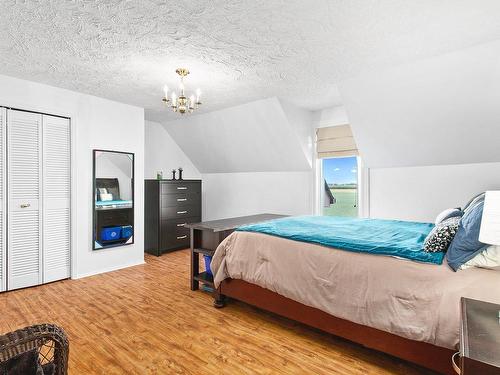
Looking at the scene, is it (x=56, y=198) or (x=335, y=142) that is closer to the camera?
(x=56, y=198)

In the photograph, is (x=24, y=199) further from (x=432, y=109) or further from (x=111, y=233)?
(x=432, y=109)

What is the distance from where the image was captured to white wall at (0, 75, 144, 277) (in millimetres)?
3338

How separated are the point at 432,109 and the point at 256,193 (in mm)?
2984

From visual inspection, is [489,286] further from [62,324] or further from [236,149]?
[236,149]

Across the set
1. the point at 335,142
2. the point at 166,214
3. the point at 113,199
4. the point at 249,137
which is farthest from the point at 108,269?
the point at 335,142

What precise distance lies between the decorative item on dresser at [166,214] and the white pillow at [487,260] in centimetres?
404

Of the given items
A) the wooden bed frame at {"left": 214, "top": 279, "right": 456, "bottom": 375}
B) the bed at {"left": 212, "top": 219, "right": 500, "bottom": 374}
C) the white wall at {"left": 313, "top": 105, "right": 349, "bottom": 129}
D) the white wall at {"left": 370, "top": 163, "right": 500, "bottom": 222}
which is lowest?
the wooden bed frame at {"left": 214, "top": 279, "right": 456, "bottom": 375}

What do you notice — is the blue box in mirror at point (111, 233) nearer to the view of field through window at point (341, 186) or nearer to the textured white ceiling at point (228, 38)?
the textured white ceiling at point (228, 38)

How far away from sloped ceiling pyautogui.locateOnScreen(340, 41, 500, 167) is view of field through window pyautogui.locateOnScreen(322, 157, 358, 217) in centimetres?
60

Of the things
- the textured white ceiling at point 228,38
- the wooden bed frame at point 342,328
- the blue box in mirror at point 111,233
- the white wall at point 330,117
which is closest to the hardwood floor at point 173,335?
the wooden bed frame at point 342,328

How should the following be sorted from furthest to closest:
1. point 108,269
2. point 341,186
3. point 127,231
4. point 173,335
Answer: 1. point 341,186
2. point 127,231
3. point 108,269
4. point 173,335

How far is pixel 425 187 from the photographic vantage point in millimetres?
3566

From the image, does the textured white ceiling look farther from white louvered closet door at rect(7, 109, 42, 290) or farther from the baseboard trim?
the baseboard trim

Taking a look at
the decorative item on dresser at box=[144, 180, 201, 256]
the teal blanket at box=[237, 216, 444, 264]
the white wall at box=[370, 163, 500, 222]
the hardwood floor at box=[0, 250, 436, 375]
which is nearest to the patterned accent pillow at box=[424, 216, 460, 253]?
the teal blanket at box=[237, 216, 444, 264]
